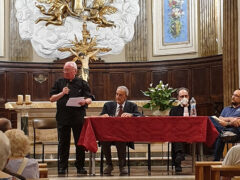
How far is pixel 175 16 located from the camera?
14141mm

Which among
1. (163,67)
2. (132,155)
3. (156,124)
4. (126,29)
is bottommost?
(132,155)

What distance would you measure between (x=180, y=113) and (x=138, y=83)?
19.3 ft

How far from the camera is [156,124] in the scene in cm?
773

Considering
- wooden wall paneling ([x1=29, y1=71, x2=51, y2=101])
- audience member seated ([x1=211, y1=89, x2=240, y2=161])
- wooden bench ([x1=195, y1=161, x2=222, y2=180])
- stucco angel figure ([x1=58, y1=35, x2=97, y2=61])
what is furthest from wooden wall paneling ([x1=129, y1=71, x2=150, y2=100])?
wooden bench ([x1=195, y1=161, x2=222, y2=180])

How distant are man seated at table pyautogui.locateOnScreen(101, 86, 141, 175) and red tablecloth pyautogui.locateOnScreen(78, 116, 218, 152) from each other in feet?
0.56

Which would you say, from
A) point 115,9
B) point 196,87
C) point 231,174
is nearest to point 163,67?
point 196,87

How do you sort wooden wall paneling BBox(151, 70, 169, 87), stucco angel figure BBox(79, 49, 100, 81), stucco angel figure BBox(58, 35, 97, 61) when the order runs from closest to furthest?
stucco angel figure BBox(79, 49, 100, 81), stucco angel figure BBox(58, 35, 97, 61), wooden wall paneling BBox(151, 70, 169, 87)

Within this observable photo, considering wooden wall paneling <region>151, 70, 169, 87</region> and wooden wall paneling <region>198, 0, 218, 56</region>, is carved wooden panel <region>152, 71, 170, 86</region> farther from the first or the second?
wooden wall paneling <region>198, 0, 218, 56</region>

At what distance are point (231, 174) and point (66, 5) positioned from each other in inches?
386

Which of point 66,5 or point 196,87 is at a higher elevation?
point 66,5

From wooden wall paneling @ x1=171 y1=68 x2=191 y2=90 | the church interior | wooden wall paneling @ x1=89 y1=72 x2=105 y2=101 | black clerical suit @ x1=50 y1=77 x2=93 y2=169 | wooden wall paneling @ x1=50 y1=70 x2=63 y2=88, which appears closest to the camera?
black clerical suit @ x1=50 y1=77 x2=93 y2=169

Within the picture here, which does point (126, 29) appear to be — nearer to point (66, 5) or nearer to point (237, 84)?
point (66, 5)

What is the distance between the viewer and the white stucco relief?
14367mm

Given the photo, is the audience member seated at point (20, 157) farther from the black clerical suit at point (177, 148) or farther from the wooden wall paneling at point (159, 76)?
the wooden wall paneling at point (159, 76)
